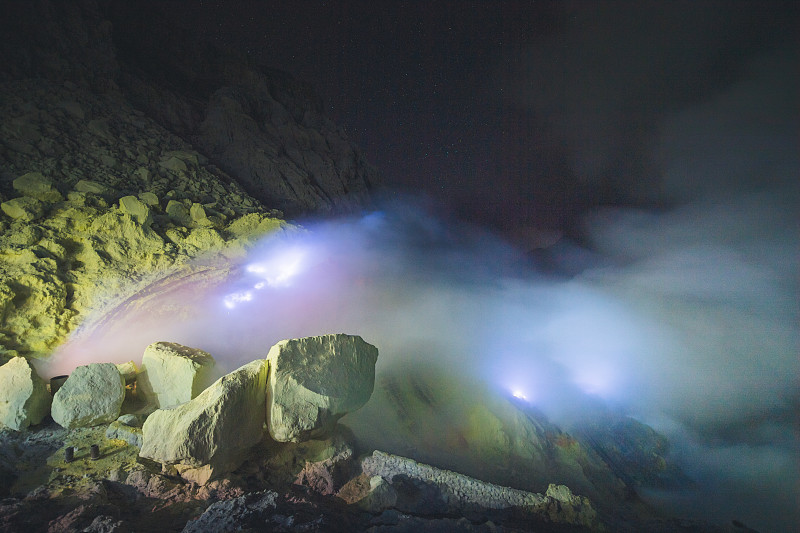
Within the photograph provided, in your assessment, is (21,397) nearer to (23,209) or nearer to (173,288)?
(173,288)

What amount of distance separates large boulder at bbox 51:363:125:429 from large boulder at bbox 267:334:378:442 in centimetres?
217

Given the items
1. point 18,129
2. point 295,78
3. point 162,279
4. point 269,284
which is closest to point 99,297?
point 162,279

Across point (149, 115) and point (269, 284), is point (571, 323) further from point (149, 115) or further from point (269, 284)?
point (149, 115)

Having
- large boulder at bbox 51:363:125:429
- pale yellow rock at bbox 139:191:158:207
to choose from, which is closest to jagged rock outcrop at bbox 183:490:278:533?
large boulder at bbox 51:363:125:429

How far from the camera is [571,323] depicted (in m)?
14.7

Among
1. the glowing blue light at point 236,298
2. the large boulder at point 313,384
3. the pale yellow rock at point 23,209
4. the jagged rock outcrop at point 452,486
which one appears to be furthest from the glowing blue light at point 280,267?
the jagged rock outcrop at point 452,486

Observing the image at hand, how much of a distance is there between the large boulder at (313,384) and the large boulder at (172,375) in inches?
49.6

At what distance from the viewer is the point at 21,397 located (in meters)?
3.39

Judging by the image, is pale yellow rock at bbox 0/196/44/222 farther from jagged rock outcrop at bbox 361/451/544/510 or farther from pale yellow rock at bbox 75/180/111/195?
jagged rock outcrop at bbox 361/451/544/510

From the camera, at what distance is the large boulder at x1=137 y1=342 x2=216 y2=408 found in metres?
3.77

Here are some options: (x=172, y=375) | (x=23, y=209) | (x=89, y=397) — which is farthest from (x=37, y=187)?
(x=172, y=375)

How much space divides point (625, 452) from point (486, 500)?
6471 mm

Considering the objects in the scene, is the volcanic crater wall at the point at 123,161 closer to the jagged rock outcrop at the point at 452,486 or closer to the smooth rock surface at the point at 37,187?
the smooth rock surface at the point at 37,187

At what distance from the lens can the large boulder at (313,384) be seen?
10.0 feet
